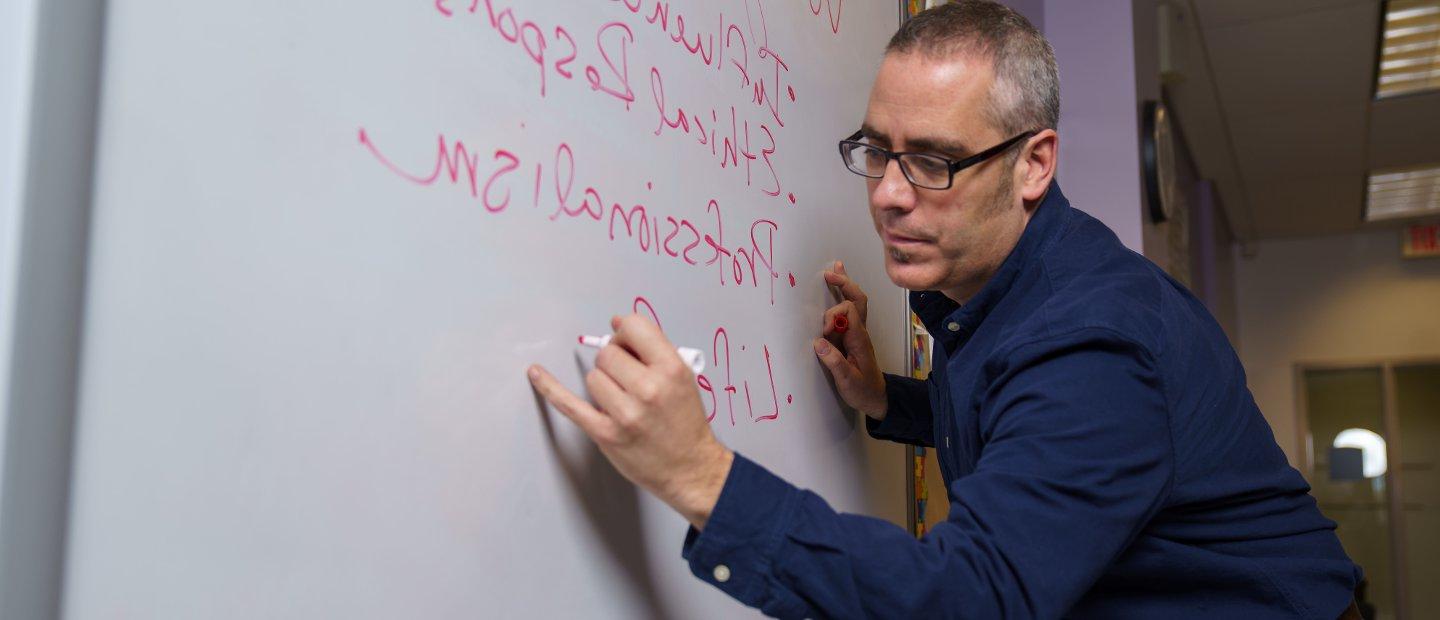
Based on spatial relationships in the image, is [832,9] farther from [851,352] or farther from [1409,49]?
[1409,49]

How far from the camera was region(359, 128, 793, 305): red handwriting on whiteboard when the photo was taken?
57 centimetres

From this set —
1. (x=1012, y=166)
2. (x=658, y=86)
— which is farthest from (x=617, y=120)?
(x=1012, y=166)

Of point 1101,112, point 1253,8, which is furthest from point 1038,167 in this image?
point 1253,8

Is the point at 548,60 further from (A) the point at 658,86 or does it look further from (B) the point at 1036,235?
(B) the point at 1036,235

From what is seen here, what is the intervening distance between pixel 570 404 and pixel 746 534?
0.13m

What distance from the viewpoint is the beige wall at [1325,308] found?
5664 mm

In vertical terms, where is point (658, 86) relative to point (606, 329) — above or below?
above

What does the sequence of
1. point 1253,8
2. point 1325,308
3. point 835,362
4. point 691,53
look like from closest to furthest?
1. point 691,53
2. point 835,362
3. point 1253,8
4. point 1325,308

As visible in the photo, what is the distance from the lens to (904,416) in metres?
1.13

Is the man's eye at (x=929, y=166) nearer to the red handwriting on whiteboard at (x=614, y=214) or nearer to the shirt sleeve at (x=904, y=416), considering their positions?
the red handwriting on whiteboard at (x=614, y=214)

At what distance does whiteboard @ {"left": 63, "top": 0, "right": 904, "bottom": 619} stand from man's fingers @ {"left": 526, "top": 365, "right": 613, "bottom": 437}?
0.5 inches

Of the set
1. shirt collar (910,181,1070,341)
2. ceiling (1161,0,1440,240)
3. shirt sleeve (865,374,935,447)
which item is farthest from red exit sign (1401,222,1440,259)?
shirt collar (910,181,1070,341)

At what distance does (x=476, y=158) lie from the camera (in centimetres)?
59

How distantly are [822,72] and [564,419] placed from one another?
0.58 m
